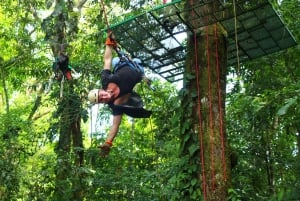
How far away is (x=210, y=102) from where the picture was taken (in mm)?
3809

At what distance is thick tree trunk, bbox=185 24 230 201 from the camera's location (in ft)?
11.9

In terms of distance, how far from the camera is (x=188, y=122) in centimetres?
390

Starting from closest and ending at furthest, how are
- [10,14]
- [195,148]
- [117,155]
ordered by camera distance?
[195,148], [117,155], [10,14]

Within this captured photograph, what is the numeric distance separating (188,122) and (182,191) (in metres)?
0.59

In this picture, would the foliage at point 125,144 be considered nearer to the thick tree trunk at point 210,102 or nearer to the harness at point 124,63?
the thick tree trunk at point 210,102

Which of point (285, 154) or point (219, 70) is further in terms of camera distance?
point (285, 154)

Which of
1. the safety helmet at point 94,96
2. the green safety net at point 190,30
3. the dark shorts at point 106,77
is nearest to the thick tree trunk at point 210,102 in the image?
the green safety net at point 190,30

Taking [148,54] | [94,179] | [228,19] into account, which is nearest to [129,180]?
[94,179]

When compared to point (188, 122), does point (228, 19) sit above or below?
above

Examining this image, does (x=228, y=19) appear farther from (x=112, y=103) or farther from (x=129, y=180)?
(x=129, y=180)

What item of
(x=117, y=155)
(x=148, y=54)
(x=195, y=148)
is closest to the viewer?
(x=195, y=148)

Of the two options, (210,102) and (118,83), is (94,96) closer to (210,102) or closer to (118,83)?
(118,83)

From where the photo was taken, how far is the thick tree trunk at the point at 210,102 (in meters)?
3.62

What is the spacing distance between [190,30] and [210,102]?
707mm
